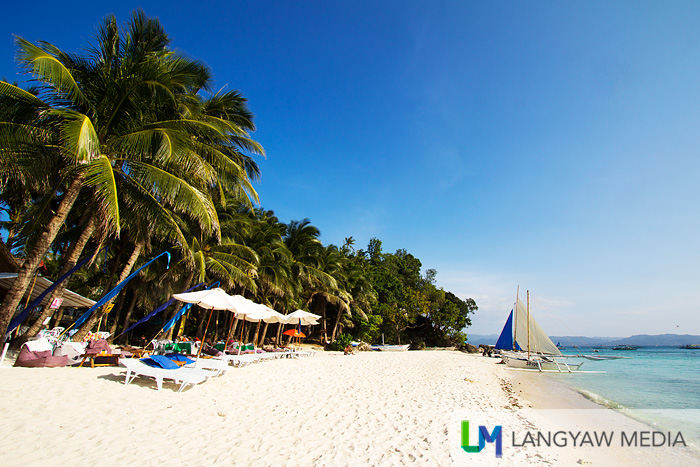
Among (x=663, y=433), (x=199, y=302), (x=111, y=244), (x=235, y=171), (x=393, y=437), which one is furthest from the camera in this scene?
(x=111, y=244)

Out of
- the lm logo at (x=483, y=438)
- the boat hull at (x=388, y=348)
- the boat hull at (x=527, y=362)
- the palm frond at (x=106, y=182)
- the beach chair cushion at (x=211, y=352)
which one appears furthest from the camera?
the boat hull at (x=388, y=348)

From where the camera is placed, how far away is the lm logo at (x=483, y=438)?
5.05 m

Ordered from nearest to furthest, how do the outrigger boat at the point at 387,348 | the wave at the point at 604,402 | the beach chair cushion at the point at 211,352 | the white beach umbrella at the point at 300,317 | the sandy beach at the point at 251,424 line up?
1. the sandy beach at the point at 251,424
2. the wave at the point at 604,402
3. the beach chair cushion at the point at 211,352
4. the white beach umbrella at the point at 300,317
5. the outrigger boat at the point at 387,348

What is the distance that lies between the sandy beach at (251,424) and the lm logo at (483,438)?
0.12 metres

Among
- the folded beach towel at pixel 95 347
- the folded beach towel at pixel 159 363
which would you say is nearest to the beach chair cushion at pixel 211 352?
the folded beach towel at pixel 95 347

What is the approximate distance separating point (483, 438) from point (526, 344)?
22.9m

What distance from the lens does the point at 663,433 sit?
26.5ft

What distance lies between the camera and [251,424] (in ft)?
17.8

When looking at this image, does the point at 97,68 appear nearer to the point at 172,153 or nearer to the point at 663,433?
the point at 172,153

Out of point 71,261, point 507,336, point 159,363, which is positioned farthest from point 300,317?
point 507,336

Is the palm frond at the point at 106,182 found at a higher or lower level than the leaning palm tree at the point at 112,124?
lower

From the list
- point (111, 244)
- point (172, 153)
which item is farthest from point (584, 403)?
point (111, 244)

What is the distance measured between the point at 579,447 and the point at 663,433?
4.10m

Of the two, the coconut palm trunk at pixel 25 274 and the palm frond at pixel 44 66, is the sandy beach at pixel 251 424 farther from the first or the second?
the palm frond at pixel 44 66
